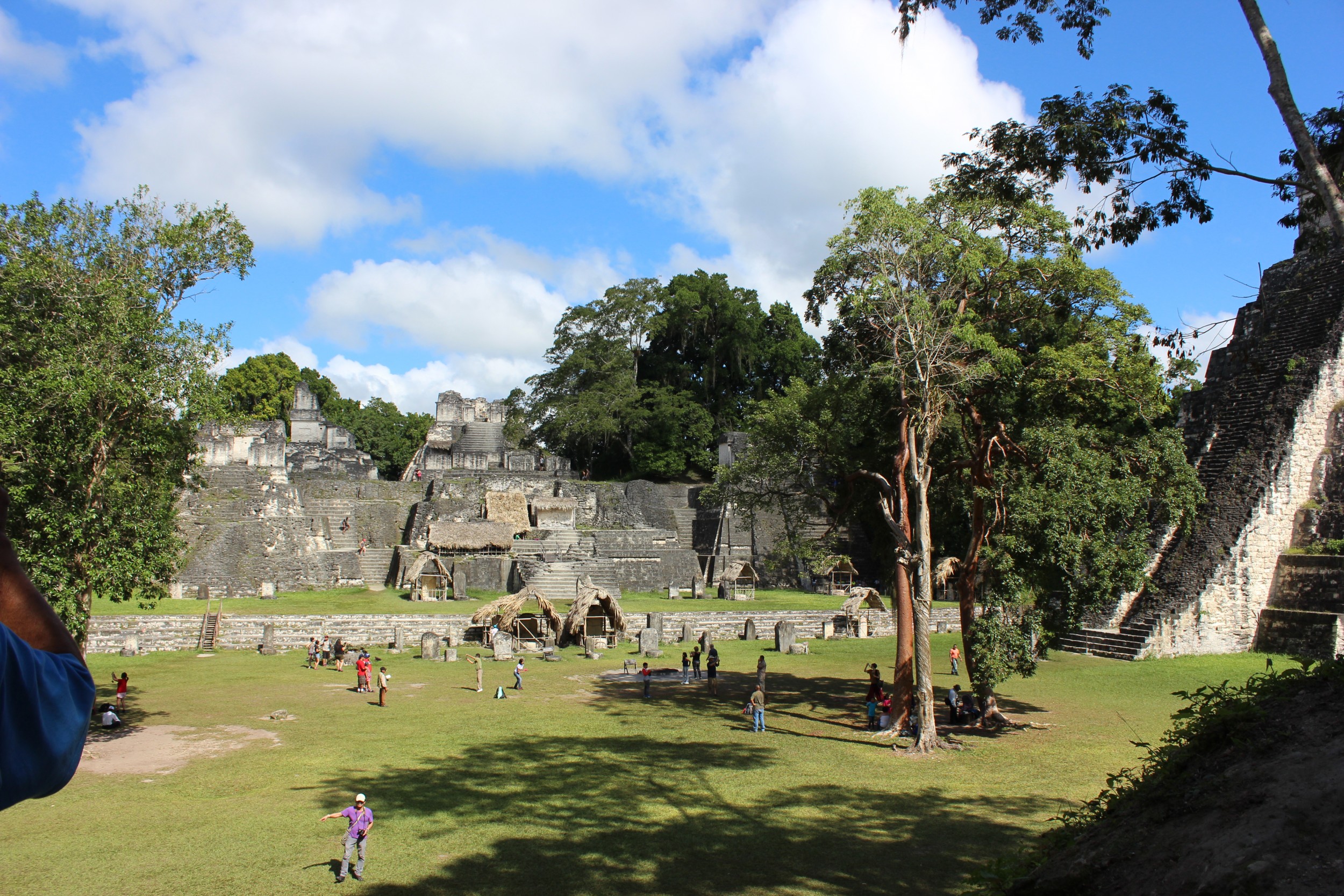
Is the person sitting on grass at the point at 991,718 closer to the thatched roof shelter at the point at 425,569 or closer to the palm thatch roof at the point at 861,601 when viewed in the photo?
the palm thatch roof at the point at 861,601

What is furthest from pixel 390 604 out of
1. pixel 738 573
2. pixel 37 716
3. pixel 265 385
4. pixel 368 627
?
pixel 265 385

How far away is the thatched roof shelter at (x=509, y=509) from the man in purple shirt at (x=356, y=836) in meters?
29.9

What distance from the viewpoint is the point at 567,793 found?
396 inches

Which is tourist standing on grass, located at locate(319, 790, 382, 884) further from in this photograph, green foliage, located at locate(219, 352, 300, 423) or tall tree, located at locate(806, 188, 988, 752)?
green foliage, located at locate(219, 352, 300, 423)

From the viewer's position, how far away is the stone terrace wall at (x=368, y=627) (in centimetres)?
2102

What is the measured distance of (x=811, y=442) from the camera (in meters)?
15.5

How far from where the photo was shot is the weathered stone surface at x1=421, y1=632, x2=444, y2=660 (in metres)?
21.1

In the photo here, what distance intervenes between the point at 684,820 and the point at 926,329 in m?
7.89

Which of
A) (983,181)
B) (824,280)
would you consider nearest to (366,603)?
(824,280)

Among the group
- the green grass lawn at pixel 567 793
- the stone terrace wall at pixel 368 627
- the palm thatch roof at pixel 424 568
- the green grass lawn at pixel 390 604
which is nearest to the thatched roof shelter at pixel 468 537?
the palm thatch roof at pixel 424 568

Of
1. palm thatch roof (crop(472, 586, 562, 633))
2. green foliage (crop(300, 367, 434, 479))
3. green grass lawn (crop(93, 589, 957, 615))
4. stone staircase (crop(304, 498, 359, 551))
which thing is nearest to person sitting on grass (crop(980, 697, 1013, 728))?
palm thatch roof (crop(472, 586, 562, 633))

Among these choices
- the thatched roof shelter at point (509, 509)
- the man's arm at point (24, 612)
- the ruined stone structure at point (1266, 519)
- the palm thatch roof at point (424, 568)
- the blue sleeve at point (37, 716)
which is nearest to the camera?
the blue sleeve at point (37, 716)

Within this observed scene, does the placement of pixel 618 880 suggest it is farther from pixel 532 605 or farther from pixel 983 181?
pixel 532 605

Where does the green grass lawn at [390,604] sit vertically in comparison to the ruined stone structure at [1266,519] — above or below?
below
